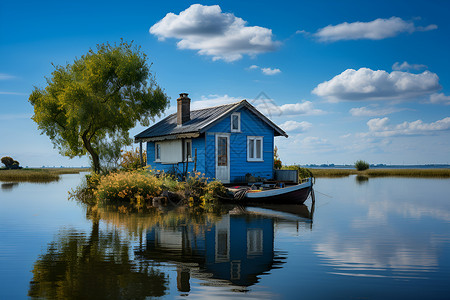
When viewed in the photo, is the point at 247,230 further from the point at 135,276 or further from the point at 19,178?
the point at 19,178

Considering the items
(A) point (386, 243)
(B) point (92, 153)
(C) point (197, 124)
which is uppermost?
(C) point (197, 124)

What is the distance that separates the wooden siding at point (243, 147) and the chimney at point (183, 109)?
12.7ft

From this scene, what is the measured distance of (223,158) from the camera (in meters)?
25.6

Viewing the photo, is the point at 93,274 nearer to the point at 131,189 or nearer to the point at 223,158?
the point at 131,189

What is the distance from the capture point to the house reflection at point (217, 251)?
26.6 ft

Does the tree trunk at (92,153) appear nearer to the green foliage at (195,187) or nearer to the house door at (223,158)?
the house door at (223,158)

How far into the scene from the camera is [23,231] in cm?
1430

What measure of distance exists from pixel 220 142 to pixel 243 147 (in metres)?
1.73

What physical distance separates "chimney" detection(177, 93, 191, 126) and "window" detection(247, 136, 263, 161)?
4869 mm

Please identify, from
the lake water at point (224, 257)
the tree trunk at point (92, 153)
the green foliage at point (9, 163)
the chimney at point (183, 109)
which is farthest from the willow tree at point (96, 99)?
the green foliage at point (9, 163)

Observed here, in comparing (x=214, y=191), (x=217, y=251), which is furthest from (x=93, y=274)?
(x=214, y=191)

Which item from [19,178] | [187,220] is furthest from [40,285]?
[19,178]

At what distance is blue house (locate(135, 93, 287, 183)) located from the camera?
2498 cm

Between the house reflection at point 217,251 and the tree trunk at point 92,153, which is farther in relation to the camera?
the tree trunk at point 92,153
